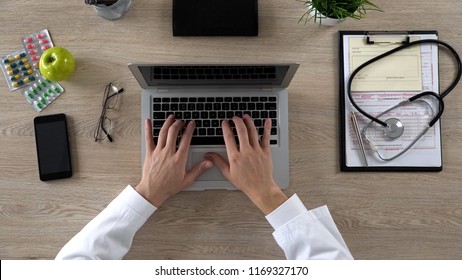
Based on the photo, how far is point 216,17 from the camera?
979 mm

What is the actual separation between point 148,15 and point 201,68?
0.75 feet

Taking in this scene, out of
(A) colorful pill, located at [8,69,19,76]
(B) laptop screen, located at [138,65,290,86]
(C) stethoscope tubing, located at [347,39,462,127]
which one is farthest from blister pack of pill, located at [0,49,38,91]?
(C) stethoscope tubing, located at [347,39,462,127]

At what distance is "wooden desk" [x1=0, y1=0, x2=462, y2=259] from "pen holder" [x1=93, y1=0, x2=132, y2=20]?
17mm

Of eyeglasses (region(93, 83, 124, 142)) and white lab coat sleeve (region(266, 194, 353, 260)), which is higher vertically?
eyeglasses (region(93, 83, 124, 142))

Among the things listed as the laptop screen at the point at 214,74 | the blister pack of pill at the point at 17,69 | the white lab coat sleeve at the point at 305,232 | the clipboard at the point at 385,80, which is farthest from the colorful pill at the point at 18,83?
the clipboard at the point at 385,80

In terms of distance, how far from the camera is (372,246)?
37.9 inches

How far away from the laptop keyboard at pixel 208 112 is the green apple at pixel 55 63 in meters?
0.22

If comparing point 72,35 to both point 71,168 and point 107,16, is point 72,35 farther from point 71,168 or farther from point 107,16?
point 71,168

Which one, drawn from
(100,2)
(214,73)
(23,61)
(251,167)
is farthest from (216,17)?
(23,61)

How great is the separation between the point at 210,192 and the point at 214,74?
0.27 metres

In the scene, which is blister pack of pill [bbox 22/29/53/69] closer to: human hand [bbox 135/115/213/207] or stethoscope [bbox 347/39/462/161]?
human hand [bbox 135/115/213/207]

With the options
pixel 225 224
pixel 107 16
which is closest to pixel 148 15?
pixel 107 16

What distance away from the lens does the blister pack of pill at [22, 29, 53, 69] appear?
3.24ft

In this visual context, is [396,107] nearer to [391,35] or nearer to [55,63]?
[391,35]
